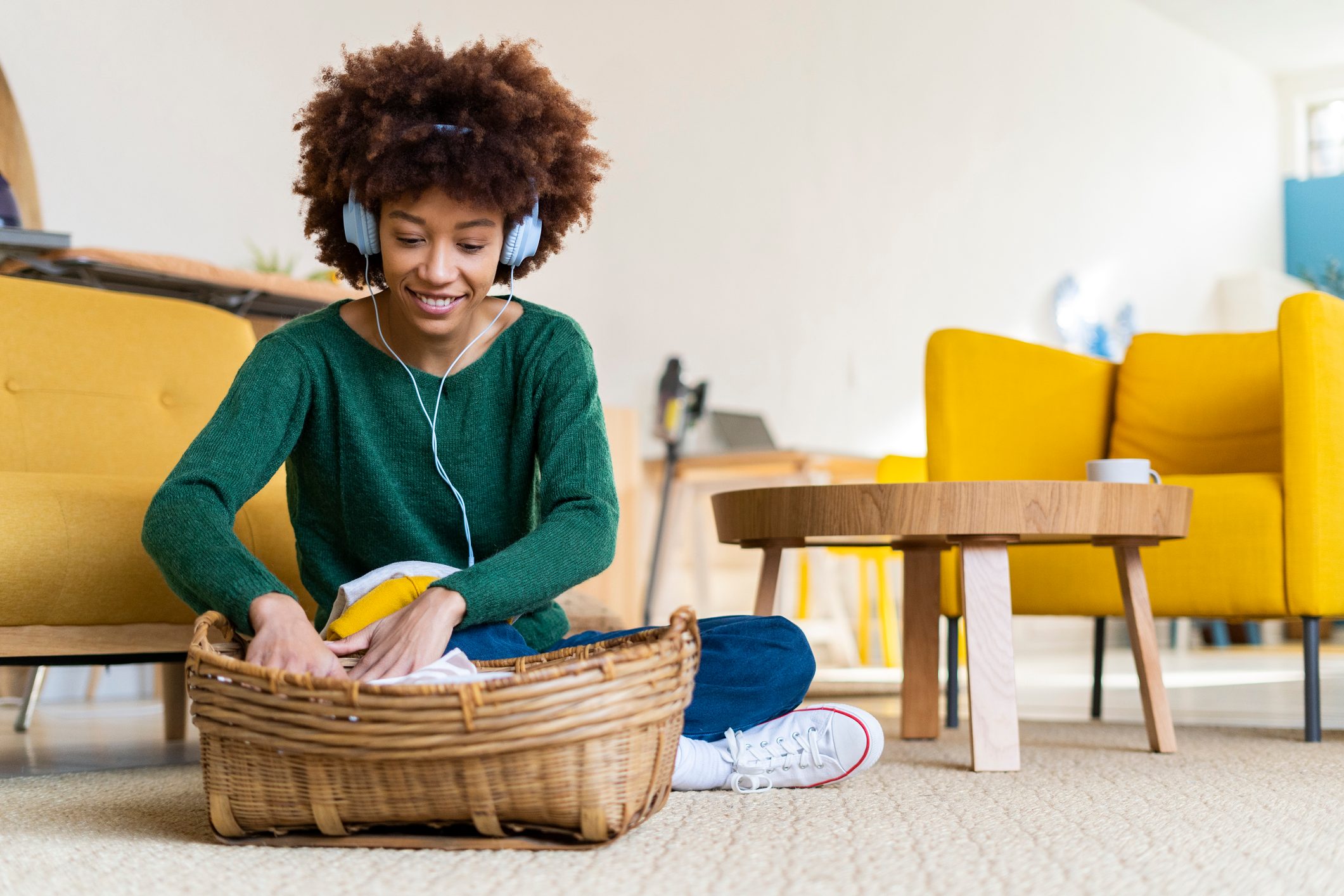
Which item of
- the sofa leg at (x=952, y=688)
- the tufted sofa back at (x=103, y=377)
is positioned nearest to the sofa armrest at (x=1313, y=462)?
the sofa leg at (x=952, y=688)

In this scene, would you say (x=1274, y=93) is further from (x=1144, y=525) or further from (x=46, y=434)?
(x=46, y=434)

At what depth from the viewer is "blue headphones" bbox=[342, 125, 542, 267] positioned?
52.0 inches

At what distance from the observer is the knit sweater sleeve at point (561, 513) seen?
1168 millimetres

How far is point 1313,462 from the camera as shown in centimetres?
203

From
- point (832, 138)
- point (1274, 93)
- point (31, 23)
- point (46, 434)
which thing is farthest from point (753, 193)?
point (1274, 93)

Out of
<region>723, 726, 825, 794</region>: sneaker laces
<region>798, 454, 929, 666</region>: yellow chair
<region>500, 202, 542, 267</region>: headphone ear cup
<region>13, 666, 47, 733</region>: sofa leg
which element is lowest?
<region>798, 454, 929, 666</region>: yellow chair

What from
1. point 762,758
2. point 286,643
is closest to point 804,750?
point 762,758

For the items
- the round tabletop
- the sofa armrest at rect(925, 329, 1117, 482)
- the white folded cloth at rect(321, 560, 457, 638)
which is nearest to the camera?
the white folded cloth at rect(321, 560, 457, 638)

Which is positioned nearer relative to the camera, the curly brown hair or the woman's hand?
the woman's hand

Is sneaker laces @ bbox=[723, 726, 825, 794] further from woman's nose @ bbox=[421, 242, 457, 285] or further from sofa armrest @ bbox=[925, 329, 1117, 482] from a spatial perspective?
sofa armrest @ bbox=[925, 329, 1117, 482]

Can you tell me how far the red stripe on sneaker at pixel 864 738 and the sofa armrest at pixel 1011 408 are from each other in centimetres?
98

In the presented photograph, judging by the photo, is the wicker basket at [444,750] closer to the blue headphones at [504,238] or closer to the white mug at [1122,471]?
the blue headphones at [504,238]

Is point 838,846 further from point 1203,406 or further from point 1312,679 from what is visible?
point 1203,406

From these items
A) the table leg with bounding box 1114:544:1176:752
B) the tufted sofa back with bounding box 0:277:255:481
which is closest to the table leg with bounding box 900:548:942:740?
the table leg with bounding box 1114:544:1176:752
